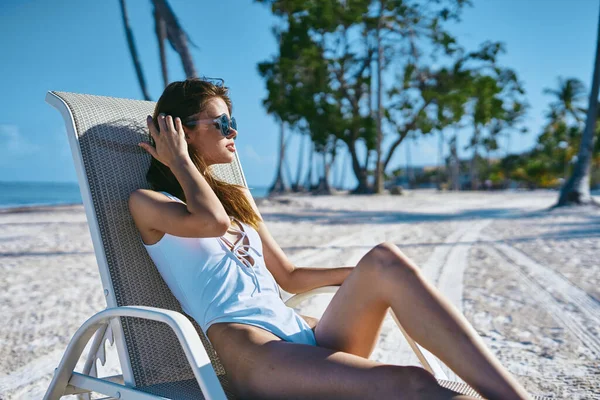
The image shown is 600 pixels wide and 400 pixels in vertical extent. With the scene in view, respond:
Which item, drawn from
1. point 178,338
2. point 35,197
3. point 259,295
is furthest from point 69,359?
point 35,197

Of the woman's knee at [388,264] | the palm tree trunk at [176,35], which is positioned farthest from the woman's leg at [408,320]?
the palm tree trunk at [176,35]

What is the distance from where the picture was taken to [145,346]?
1.88 m

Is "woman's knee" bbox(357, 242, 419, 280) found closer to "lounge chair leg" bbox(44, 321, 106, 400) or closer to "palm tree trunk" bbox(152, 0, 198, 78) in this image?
"lounge chair leg" bbox(44, 321, 106, 400)

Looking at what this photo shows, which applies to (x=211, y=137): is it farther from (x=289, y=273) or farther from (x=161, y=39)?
(x=161, y=39)

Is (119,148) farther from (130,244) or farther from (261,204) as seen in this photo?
(261,204)

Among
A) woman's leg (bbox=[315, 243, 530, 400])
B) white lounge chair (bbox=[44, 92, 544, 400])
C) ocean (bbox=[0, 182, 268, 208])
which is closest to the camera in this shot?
woman's leg (bbox=[315, 243, 530, 400])

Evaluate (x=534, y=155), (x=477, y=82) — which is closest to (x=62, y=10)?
(x=534, y=155)

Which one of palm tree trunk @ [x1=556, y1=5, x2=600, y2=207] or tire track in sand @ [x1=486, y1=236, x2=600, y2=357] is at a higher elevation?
palm tree trunk @ [x1=556, y1=5, x2=600, y2=207]

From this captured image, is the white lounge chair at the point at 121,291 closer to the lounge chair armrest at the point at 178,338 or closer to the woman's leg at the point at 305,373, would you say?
the lounge chair armrest at the point at 178,338

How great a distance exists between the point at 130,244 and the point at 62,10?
11561 cm

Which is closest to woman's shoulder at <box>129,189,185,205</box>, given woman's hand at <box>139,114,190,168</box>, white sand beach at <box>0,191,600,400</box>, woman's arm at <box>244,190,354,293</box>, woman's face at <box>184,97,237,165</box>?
woman's hand at <box>139,114,190,168</box>

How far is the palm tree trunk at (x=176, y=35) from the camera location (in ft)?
37.4

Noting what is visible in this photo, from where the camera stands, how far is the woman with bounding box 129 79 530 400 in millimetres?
1419

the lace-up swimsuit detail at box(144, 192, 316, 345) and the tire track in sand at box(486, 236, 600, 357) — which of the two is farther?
the tire track in sand at box(486, 236, 600, 357)
